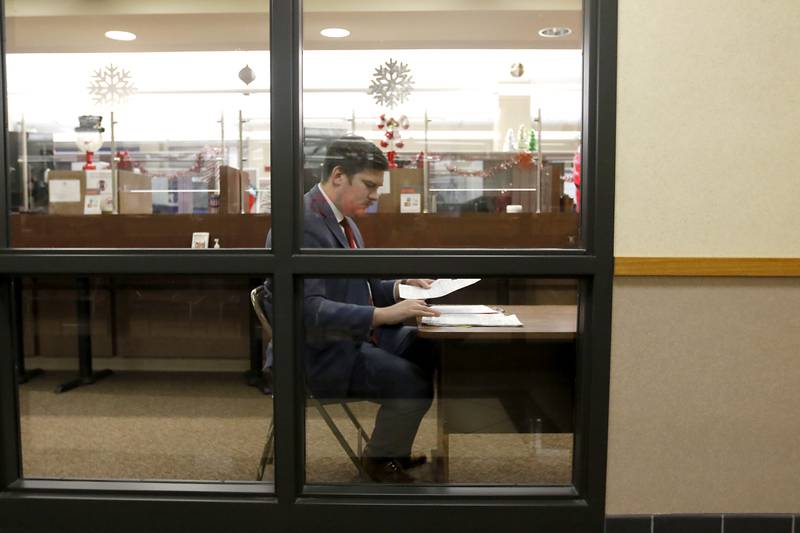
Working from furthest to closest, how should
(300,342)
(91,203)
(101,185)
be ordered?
(101,185)
(91,203)
(300,342)

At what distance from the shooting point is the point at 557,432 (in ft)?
6.65

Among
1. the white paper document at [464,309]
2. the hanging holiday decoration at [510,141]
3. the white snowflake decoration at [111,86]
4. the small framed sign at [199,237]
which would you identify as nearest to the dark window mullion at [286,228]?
the white paper document at [464,309]

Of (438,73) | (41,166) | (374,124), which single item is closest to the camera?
(41,166)

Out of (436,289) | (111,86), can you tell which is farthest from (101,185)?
(436,289)

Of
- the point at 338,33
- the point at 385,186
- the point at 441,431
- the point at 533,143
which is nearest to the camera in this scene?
the point at 441,431

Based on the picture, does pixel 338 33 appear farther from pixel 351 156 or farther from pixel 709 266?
pixel 709 266

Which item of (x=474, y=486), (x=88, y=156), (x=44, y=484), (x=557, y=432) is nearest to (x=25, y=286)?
(x=44, y=484)

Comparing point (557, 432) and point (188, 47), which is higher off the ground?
point (188, 47)

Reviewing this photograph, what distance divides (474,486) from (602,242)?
2.71ft

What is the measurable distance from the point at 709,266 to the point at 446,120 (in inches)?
202

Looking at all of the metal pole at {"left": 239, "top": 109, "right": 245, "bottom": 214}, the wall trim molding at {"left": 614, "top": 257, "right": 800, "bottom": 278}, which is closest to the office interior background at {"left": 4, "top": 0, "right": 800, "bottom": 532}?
the wall trim molding at {"left": 614, "top": 257, "right": 800, "bottom": 278}

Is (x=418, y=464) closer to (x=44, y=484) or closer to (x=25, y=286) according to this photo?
(x=44, y=484)

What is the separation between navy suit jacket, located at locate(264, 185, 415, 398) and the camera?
74.7 inches

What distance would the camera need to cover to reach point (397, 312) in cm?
200
